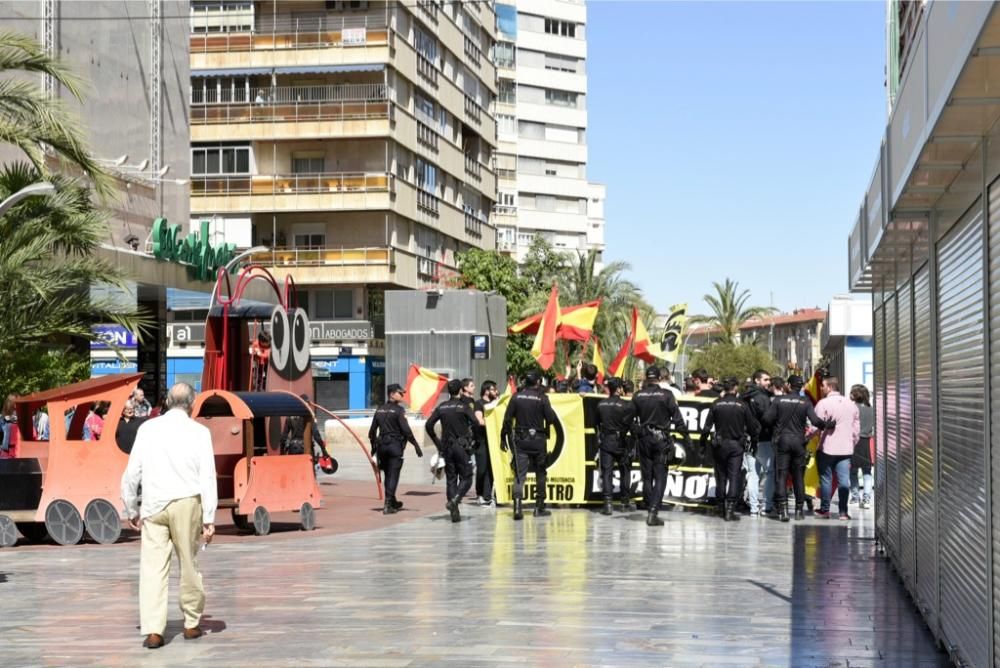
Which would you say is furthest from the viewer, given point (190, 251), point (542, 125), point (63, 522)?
point (542, 125)

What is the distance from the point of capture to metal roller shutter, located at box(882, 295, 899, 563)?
1307 centimetres

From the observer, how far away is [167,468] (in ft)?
33.6

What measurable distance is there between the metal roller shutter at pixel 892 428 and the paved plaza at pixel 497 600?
0.42m

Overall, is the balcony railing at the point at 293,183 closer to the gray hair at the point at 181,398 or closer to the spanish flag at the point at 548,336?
the spanish flag at the point at 548,336

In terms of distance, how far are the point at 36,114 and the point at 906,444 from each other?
12436 mm

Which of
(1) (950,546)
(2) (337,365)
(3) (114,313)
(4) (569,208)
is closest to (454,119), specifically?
(2) (337,365)

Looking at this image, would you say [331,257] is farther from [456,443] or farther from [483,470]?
[456,443]

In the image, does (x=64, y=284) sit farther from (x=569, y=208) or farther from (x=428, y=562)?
(x=569, y=208)

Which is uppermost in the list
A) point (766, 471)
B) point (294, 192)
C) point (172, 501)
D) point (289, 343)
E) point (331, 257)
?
point (294, 192)

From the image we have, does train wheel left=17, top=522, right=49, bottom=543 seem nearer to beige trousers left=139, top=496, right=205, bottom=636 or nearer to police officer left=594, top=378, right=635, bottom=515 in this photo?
police officer left=594, top=378, right=635, bottom=515

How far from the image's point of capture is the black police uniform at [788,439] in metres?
19.4

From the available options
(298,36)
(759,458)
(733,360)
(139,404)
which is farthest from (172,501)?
(733,360)

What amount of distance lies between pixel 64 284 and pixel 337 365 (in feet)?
143

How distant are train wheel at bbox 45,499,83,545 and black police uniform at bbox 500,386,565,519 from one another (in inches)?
212
